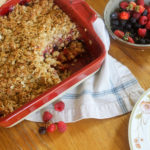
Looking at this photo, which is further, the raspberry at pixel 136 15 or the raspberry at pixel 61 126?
the raspberry at pixel 136 15

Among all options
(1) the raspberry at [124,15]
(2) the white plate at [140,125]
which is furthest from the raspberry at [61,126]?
(1) the raspberry at [124,15]

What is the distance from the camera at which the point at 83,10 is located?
3.40ft

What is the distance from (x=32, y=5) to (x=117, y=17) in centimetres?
44

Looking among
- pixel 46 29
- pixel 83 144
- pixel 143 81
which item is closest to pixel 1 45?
pixel 46 29

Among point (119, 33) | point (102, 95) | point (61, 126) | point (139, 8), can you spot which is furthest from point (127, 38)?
point (61, 126)

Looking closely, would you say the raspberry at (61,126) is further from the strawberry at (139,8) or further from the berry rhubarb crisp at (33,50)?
the strawberry at (139,8)

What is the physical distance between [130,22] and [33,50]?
51 cm

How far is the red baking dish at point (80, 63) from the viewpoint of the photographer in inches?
32.6

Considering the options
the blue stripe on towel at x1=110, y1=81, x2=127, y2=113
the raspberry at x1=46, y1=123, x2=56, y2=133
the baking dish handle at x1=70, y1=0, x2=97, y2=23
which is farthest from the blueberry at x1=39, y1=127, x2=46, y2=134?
the baking dish handle at x1=70, y1=0, x2=97, y2=23

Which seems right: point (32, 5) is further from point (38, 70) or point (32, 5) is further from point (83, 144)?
point (83, 144)

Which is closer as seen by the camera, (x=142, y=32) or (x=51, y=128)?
(x=51, y=128)

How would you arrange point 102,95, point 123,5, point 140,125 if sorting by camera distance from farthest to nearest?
point 123,5, point 102,95, point 140,125

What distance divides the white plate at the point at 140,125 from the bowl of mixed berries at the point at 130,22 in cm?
29

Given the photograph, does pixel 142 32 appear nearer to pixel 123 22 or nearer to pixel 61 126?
pixel 123 22
